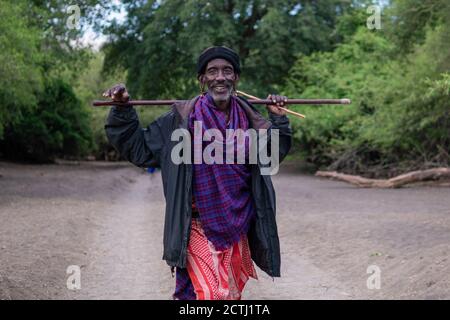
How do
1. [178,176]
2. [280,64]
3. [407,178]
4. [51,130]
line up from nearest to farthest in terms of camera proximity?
[178,176], [407,178], [280,64], [51,130]

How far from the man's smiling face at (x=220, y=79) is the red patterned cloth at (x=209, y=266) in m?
0.81

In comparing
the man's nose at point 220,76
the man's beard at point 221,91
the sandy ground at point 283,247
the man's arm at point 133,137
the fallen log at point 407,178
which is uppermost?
the man's nose at point 220,76

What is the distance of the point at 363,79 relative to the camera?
2673 centimetres

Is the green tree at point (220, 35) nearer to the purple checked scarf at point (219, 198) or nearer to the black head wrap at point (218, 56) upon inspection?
the black head wrap at point (218, 56)

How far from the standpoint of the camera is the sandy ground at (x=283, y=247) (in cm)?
782

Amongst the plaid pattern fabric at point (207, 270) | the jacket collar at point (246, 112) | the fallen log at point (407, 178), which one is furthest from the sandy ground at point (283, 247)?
the jacket collar at point (246, 112)

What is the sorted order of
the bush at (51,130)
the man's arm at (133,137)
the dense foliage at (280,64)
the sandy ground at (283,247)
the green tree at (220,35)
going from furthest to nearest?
the bush at (51,130), the green tree at (220,35), the dense foliage at (280,64), the sandy ground at (283,247), the man's arm at (133,137)

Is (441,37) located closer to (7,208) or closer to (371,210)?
(371,210)

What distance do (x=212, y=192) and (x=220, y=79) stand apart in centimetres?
73

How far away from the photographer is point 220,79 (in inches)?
180

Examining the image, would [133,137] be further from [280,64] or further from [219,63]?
[280,64]

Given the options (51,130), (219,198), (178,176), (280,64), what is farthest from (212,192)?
(51,130)

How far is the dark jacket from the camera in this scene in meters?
4.35

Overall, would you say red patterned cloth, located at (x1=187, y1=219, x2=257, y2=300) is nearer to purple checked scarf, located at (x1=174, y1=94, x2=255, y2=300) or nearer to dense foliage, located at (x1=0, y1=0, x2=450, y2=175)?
purple checked scarf, located at (x1=174, y1=94, x2=255, y2=300)
